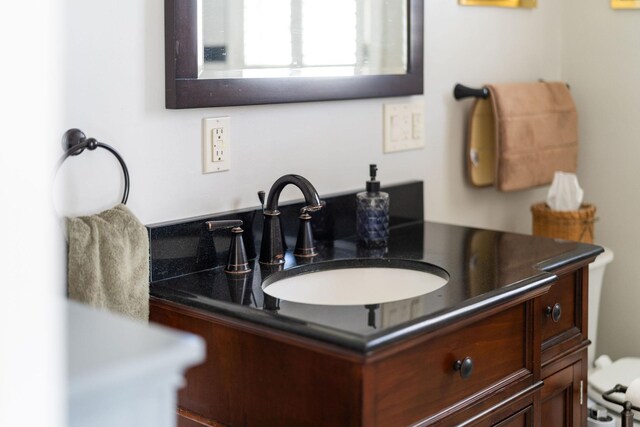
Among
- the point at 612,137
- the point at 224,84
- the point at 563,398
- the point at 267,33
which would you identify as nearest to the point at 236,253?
the point at 224,84

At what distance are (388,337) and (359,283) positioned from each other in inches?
19.8

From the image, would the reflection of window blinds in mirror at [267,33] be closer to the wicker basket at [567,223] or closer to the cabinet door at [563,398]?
the cabinet door at [563,398]

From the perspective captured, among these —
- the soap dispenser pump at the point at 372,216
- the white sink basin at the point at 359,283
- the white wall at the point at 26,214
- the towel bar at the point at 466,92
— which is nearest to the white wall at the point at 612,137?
the towel bar at the point at 466,92

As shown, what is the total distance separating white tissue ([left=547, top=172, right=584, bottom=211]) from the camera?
2.43 meters

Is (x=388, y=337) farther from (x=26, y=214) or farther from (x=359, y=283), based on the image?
(x=26, y=214)

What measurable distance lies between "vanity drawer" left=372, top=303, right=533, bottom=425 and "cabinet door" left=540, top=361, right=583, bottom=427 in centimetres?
19

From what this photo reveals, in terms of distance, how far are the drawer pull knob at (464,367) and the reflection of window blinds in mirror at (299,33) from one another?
74 cm

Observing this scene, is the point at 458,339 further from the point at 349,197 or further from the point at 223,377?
the point at 349,197

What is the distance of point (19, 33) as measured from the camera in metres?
0.57

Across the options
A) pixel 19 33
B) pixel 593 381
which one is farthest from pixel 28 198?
pixel 593 381

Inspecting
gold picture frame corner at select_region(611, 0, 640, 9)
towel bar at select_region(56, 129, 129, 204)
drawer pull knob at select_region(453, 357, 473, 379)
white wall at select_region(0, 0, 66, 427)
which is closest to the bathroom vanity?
drawer pull knob at select_region(453, 357, 473, 379)

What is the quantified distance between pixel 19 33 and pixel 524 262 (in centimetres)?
132

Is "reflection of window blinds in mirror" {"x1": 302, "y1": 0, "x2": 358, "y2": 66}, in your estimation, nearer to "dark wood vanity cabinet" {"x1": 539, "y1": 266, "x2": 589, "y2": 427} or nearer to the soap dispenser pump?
the soap dispenser pump

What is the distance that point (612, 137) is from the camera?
8.63 feet
